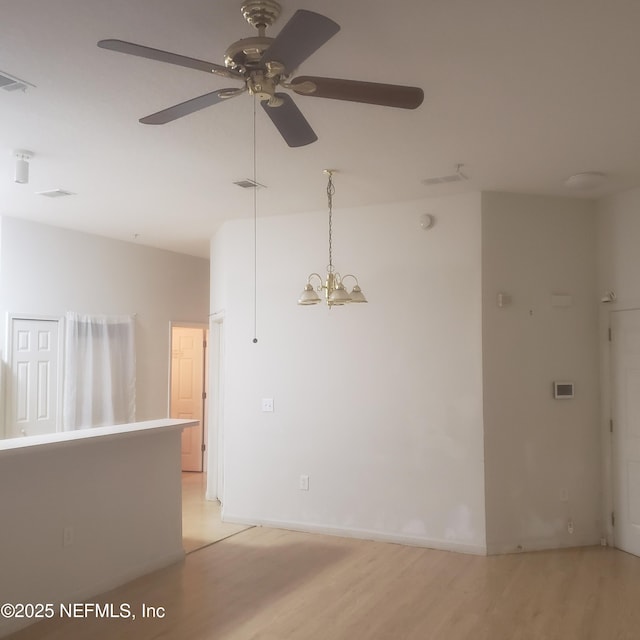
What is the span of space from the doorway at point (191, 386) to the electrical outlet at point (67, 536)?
14.9 ft

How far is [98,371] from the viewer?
645 cm

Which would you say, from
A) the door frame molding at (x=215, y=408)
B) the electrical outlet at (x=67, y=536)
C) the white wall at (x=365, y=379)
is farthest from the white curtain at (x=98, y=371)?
the electrical outlet at (x=67, y=536)

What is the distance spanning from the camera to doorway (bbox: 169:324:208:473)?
8.36 meters

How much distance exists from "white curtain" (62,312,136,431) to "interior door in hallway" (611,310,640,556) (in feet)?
16.0

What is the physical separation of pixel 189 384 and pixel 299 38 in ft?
22.9

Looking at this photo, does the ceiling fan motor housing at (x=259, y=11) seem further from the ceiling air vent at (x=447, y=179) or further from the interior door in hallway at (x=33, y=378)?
the interior door in hallway at (x=33, y=378)

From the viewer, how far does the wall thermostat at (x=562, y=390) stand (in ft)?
16.3

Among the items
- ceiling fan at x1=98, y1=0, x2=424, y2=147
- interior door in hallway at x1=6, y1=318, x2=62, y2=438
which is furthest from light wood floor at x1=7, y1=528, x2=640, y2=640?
ceiling fan at x1=98, y1=0, x2=424, y2=147

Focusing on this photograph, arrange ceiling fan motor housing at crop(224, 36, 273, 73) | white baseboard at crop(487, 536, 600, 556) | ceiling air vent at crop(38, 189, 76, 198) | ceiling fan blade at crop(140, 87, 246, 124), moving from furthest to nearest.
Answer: ceiling air vent at crop(38, 189, 76, 198) < white baseboard at crop(487, 536, 600, 556) < ceiling fan blade at crop(140, 87, 246, 124) < ceiling fan motor housing at crop(224, 36, 273, 73)

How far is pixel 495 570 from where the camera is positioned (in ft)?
14.4

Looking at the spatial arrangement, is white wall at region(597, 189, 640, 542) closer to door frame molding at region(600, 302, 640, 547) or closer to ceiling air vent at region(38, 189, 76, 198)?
door frame molding at region(600, 302, 640, 547)

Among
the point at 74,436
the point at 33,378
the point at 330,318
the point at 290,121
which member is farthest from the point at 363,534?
the point at 290,121

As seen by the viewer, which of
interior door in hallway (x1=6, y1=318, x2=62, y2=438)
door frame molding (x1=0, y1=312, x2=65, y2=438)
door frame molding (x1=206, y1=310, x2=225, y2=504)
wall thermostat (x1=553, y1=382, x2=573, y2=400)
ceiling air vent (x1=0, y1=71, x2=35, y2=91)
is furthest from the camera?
door frame molding (x1=206, y1=310, x2=225, y2=504)

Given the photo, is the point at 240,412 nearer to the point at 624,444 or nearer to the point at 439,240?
the point at 439,240
